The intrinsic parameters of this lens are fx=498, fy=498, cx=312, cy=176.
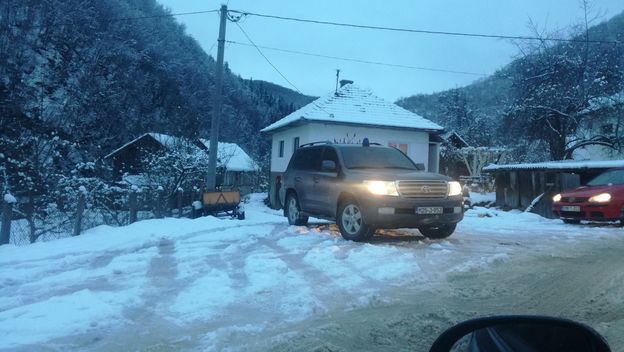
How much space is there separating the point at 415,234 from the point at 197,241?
4368 mm

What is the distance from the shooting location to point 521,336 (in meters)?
1.96

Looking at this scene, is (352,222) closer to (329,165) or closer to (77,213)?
(329,165)

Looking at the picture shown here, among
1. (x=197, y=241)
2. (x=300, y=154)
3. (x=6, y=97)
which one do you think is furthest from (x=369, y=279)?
(x=6, y=97)

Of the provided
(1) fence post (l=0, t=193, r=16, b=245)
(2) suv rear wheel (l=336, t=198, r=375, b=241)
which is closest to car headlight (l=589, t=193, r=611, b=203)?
(2) suv rear wheel (l=336, t=198, r=375, b=241)

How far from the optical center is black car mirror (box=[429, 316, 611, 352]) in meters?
1.85

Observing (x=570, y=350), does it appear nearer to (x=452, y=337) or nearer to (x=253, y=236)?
(x=452, y=337)

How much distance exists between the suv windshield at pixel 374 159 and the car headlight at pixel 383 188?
1139 mm

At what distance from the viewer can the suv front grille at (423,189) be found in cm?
854

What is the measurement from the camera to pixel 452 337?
2.00m

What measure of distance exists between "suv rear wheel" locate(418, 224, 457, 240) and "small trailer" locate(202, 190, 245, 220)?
8.73m

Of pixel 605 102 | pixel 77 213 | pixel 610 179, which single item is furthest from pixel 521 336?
pixel 605 102

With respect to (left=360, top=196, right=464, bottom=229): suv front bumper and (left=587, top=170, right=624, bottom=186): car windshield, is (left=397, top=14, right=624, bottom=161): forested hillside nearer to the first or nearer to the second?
(left=587, top=170, right=624, bottom=186): car windshield

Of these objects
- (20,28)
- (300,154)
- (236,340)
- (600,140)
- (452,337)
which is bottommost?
(236,340)

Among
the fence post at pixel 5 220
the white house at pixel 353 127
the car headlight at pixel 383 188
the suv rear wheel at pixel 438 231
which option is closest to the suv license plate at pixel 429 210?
the car headlight at pixel 383 188
